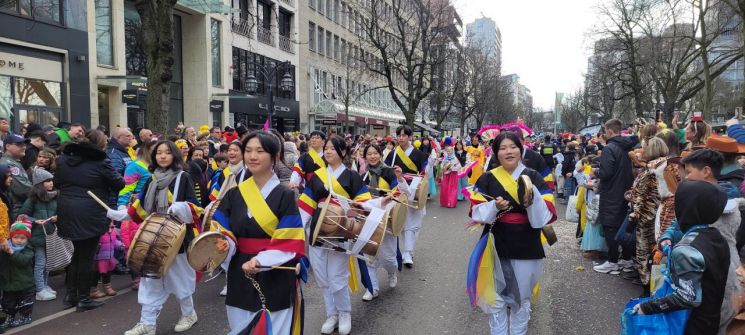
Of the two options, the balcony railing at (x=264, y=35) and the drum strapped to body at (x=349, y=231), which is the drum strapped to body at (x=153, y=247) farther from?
the balcony railing at (x=264, y=35)

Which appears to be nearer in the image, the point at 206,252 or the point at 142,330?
the point at 206,252

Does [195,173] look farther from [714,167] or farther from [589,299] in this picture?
[714,167]

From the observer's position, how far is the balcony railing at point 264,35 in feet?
91.6

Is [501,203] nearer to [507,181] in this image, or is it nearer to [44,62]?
[507,181]

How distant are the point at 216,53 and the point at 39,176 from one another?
19764 millimetres

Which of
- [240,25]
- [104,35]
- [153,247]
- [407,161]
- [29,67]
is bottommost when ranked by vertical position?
[153,247]

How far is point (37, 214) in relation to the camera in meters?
5.71

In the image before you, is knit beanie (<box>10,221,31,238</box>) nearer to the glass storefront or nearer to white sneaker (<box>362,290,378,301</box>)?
white sneaker (<box>362,290,378,301</box>)

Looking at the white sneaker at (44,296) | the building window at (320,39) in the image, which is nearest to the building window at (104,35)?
the white sneaker at (44,296)

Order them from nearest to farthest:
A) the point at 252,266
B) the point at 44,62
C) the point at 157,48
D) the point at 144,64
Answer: the point at 252,266
the point at 157,48
the point at 44,62
the point at 144,64

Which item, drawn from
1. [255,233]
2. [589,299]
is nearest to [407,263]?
[589,299]

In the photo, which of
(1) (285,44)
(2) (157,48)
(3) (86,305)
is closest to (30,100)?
(2) (157,48)

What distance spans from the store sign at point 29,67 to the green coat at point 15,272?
11275 mm

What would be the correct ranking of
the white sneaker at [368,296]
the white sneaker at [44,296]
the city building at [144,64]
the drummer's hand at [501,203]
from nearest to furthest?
the drummer's hand at [501,203] → the white sneaker at [368,296] → the white sneaker at [44,296] → the city building at [144,64]
